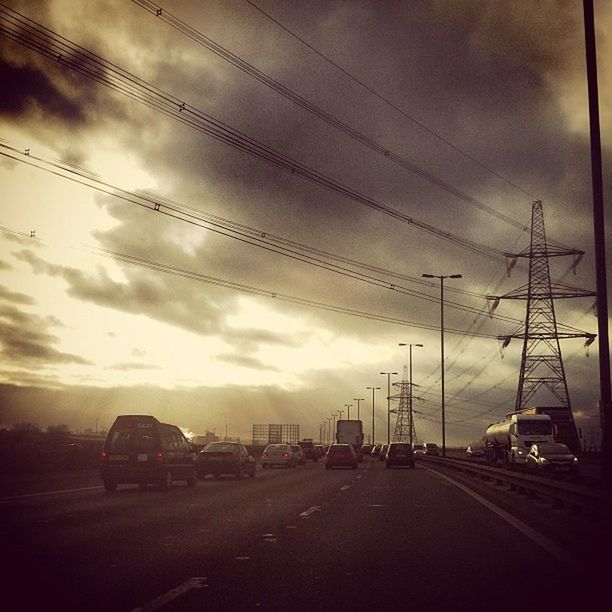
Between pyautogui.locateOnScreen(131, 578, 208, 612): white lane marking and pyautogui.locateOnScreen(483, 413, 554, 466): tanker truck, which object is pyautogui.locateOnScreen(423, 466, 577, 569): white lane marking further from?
pyautogui.locateOnScreen(483, 413, 554, 466): tanker truck

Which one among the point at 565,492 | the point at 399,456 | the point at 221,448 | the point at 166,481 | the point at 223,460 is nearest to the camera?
the point at 565,492

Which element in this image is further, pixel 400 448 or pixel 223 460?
pixel 400 448

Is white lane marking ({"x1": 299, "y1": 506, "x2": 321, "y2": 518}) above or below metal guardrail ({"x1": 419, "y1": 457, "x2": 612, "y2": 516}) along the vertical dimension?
below

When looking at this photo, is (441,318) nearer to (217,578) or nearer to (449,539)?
(449,539)

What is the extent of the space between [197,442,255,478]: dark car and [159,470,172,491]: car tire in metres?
7.32

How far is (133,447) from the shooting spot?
886 inches

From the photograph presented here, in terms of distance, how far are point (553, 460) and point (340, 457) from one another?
46.8 feet

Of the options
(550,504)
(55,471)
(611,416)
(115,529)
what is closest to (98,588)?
(115,529)

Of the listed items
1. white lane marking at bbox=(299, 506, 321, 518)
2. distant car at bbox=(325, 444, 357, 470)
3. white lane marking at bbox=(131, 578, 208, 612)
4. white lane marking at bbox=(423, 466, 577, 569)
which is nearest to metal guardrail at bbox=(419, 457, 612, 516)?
white lane marking at bbox=(423, 466, 577, 569)

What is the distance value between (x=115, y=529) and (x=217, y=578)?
4.99m

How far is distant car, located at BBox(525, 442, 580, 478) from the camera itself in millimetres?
32500

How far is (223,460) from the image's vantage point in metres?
30.6

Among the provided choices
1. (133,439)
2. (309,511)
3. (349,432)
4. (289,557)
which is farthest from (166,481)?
(349,432)

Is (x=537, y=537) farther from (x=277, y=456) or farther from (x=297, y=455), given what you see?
(x=297, y=455)
